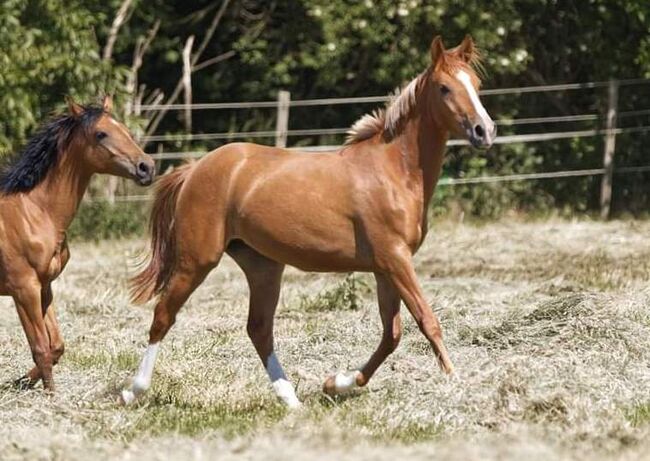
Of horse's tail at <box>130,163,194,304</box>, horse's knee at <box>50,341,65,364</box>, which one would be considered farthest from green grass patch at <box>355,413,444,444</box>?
horse's knee at <box>50,341,65,364</box>

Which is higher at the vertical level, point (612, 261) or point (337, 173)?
point (337, 173)

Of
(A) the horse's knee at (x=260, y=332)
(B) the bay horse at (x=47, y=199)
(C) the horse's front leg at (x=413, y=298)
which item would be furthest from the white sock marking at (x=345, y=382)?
(B) the bay horse at (x=47, y=199)

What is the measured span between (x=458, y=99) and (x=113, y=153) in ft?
6.87

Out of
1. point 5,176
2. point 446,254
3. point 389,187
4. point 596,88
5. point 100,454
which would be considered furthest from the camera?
point 596,88

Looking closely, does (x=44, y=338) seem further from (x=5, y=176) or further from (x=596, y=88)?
(x=596, y=88)

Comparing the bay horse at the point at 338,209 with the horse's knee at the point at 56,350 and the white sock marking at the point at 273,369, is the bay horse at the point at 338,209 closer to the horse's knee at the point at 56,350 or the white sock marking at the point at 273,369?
the white sock marking at the point at 273,369

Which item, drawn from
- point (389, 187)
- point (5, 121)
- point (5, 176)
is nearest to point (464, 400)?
point (389, 187)

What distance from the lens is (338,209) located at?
782 cm

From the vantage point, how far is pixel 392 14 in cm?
1736

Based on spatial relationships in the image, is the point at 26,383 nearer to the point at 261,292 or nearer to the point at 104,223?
the point at 261,292

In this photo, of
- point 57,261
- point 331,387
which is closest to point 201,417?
point 331,387

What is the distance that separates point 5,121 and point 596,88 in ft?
24.7

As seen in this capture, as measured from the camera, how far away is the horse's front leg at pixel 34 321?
810 cm

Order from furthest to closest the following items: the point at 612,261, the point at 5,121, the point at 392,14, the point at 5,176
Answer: the point at 392,14
the point at 5,121
the point at 612,261
the point at 5,176
